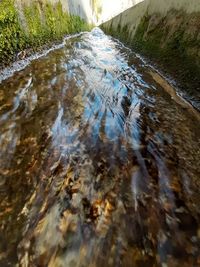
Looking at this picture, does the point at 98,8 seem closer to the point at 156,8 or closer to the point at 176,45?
the point at 156,8

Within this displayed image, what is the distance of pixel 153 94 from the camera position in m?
6.70

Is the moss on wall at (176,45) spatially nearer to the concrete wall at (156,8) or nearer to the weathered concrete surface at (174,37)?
the weathered concrete surface at (174,37)

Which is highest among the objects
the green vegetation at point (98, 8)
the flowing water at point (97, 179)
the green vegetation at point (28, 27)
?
the flowing water at point (97, 179)

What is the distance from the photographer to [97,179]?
3668 mm

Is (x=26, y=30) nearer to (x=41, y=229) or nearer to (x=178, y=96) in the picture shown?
(x=178, y=96)

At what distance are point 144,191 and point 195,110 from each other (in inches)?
108

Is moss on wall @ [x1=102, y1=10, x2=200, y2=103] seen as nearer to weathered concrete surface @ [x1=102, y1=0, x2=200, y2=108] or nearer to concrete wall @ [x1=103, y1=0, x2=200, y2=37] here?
weathered concrete surface @ [x1=102, y1=0, x2=200, y2=108]

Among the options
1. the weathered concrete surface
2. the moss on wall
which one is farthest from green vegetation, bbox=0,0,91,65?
the moss on wall

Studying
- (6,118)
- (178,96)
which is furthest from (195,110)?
(6,118)

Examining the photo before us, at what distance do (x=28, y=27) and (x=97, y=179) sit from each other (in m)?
7.98

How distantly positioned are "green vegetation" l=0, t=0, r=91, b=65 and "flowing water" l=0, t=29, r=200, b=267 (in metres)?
2.20

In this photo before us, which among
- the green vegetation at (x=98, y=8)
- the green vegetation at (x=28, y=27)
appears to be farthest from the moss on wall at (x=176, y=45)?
the green vegetation at (x=98, y=8)

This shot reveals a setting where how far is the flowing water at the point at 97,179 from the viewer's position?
110 inches

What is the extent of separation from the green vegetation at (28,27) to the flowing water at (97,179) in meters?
2.20
